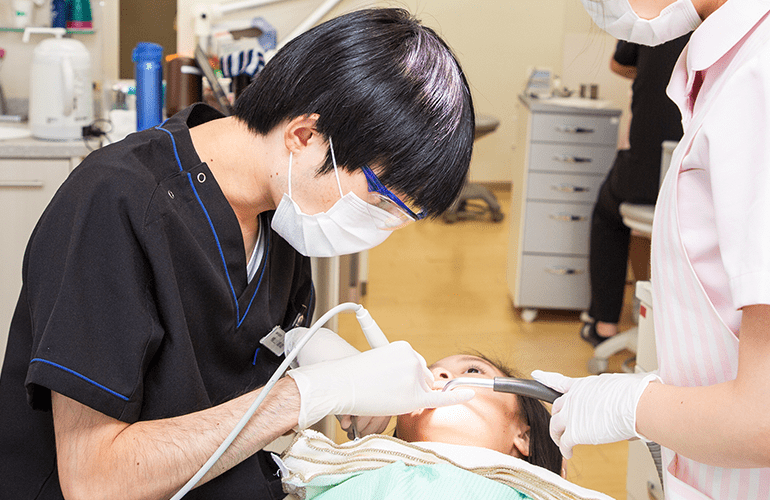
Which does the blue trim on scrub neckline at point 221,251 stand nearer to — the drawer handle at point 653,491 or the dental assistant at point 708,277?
the dental assistant at point 708,277

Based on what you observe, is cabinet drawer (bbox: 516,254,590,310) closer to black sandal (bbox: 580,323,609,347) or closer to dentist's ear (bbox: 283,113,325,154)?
black sandal (bbox: 580,323,609,347)

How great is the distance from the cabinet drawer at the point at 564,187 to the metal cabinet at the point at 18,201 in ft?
6.50

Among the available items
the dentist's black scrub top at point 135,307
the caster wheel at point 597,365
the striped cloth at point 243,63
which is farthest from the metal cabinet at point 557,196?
the dentist's black scrub top at point 135,307

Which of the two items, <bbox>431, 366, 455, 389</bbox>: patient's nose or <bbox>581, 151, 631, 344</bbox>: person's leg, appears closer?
<bbox>431, 366, 455, 389</bbox>: patient's nose

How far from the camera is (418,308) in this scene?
345cm

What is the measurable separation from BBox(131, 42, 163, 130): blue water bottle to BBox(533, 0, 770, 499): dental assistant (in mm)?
1532

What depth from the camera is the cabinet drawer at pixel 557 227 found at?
3.22m

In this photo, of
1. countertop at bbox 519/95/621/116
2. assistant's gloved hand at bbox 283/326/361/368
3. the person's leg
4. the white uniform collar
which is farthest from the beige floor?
the white uniform collar

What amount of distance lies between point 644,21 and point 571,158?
2.37m

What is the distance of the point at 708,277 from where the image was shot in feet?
2.46

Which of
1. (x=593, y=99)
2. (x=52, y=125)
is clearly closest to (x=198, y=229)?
(x=52, y=125)

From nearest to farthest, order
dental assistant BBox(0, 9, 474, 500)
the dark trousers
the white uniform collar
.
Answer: the white uniform collar
dental assistant BBox(0, 9, 474, 500)
the dark trousers

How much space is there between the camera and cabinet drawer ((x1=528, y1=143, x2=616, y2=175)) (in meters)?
3.14

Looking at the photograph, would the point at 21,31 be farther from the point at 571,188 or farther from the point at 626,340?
the point at 626,340
